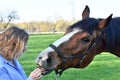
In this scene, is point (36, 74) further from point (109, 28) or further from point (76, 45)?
point (109, 28)

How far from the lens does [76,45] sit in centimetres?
417

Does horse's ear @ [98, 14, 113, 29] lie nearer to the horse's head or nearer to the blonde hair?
the horse's head

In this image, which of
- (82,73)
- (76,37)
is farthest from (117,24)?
(82,73)

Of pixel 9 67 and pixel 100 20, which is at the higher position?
pixel 100 20

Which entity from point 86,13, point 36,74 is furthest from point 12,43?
point 86,13

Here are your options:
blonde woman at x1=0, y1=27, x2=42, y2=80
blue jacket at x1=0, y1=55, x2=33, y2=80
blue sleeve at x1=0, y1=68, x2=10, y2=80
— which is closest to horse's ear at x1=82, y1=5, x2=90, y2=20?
blonde woman at x1=0, y1=27, x2=42, y2=80

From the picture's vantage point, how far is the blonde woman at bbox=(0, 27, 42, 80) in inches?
159

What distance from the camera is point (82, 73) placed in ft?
37.4

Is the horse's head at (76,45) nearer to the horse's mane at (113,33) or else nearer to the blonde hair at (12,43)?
the horse's mane at (113,33)

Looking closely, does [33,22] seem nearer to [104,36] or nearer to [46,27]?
[46,27]

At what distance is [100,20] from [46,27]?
285ft

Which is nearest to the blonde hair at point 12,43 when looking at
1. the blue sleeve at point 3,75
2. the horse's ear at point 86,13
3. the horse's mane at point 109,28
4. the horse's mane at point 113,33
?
the blue sleeve at point 3,75

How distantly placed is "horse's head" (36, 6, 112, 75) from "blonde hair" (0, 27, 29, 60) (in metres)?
0.27

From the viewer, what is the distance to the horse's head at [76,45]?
13.4 feet
